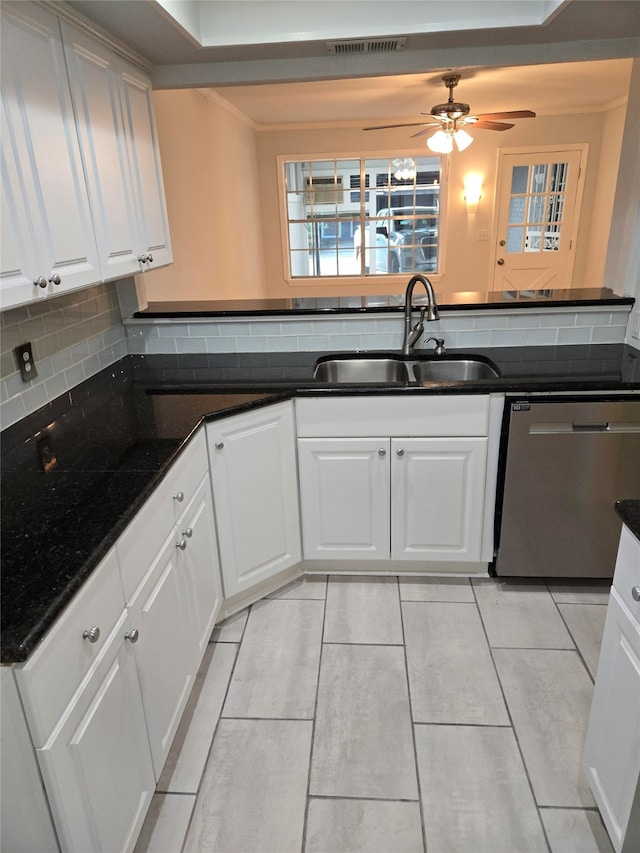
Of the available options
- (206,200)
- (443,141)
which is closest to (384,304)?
(206,200)

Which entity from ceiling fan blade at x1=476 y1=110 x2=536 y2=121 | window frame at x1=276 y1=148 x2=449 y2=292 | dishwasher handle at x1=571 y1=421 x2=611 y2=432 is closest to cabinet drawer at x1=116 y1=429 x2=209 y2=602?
dishwasher handle at x1=571 y1=421 x2=611 y2=432

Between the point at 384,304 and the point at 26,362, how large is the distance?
5.00 ft

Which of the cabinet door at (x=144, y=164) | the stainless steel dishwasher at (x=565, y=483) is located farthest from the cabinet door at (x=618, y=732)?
the cabinet door at (x=144, y=164)

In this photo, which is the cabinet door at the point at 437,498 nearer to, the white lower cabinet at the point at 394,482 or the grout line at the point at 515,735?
the white lower cabinet at the point at 394,482

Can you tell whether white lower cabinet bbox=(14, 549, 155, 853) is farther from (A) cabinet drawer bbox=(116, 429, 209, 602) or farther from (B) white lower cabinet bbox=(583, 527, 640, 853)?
(B) white lower cabinet bbox=(583, 527, 640, 853)

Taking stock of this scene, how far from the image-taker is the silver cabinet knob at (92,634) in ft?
3.73

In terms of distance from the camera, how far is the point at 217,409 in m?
2.03

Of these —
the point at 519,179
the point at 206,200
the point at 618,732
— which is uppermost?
the point at 519,179

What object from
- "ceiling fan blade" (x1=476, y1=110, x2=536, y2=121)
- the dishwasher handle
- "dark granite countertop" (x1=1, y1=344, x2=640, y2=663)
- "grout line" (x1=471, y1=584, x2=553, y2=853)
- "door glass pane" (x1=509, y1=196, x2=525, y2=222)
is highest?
"ceiling fan blade" (x1=476, y1=110, x2=536, y2=121)

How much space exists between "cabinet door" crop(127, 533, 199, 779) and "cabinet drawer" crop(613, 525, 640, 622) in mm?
1150

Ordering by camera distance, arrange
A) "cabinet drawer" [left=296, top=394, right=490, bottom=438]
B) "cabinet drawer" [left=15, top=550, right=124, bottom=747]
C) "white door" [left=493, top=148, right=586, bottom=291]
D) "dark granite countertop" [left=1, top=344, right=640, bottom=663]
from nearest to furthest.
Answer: "cabinet drawer" [left=15, top=550, right=124, bottom=747] → "dark granite countertop" [left=1, top=344, right=640, bottom=663] → "cabinet drawer" [left=296, top=394, right=490, bottom=438] → "white door" [left=493, top=148, right=586, bottom=291]

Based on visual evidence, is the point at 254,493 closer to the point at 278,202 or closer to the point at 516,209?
the point at 278,202

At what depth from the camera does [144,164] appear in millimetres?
2121

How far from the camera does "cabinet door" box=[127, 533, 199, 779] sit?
145cm
